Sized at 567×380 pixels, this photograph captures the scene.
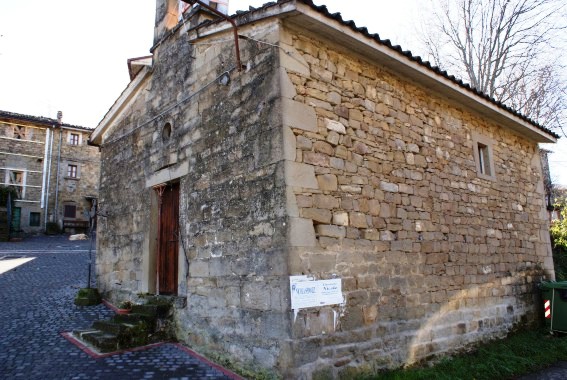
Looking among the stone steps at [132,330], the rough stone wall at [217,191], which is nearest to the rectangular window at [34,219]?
the rough stone wall at [217,191]

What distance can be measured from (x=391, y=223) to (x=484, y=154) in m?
3.50

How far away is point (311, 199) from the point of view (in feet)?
15.1

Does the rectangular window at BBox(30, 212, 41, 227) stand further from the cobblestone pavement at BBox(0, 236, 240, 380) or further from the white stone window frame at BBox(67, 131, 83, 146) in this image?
the cobblestone pavement at BBox(0, 236, 240, 380)

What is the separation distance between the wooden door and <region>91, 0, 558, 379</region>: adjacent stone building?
3cm

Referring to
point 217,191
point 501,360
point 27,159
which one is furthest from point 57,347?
point 27,159

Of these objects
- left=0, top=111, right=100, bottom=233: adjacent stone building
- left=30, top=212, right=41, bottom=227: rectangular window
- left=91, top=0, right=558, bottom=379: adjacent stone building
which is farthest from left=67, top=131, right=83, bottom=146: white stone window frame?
left=91, top=0, right=558, bottom=379: adjacent stone building

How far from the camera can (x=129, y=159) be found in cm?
790

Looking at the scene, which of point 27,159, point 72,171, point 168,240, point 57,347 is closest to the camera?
point 57,347

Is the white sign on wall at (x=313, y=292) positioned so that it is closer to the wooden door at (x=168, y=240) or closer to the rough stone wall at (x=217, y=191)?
the rough stone wall at (x=217, y=191)

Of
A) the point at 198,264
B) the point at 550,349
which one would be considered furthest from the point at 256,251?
the point at 550,349

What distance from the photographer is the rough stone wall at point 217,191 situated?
14.9ft

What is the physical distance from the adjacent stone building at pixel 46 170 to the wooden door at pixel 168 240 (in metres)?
21.6

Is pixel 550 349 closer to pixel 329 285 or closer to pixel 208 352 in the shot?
pixel 329 285

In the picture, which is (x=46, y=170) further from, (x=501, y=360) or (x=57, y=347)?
(x=501, y=360)
